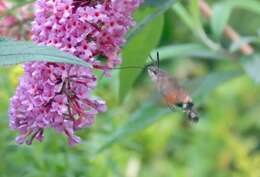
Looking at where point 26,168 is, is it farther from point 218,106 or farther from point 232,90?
point 232,90

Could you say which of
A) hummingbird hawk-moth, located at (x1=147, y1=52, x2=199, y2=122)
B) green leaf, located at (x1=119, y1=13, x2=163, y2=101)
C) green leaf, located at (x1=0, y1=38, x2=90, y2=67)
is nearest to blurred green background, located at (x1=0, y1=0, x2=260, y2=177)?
green leaf, located at (x1=119, y1=13, x2=163, y2=101)

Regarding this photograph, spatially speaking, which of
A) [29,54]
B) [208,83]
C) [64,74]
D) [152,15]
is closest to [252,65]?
[208,83]

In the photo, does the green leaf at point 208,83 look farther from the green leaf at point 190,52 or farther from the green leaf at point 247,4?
the green leaf at point 247,4

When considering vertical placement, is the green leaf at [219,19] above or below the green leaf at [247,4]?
below

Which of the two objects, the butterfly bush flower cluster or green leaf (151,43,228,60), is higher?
the butterfly bush flower cluster

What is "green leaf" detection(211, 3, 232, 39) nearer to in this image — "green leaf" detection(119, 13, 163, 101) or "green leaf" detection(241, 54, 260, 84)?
"green leaf" detection(241, 54, 260, 84)

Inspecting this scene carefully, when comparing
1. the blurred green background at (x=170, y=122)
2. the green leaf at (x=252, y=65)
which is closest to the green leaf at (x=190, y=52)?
the blurred green background at (x=170, y=122)
